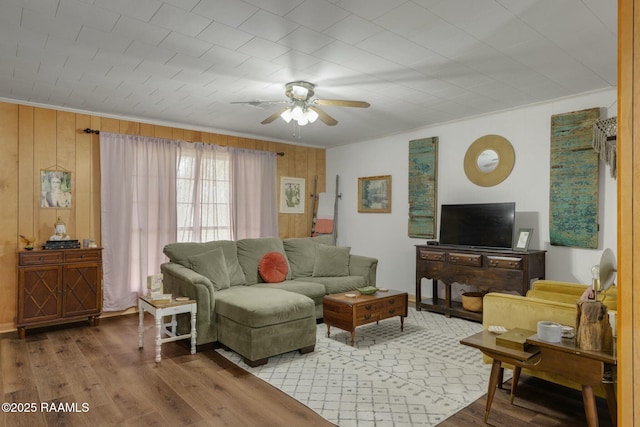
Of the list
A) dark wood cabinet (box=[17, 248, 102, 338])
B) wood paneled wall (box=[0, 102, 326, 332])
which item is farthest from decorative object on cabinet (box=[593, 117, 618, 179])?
dark wood cabinet (box=[17, 248, 102, 338])

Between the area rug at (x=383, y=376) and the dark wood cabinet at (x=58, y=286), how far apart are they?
1917 mm

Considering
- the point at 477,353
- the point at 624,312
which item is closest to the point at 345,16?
the point at 624,312

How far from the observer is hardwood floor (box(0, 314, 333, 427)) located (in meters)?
2.42

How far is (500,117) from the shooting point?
4.73 meters

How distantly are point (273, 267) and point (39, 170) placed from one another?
295cm

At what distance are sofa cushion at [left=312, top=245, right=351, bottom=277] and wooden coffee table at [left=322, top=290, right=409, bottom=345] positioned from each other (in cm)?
85

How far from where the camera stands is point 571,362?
2072mm

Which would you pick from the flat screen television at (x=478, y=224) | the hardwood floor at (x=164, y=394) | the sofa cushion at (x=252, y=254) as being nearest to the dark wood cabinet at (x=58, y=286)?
the hardwood floor at (x=164, y=394)

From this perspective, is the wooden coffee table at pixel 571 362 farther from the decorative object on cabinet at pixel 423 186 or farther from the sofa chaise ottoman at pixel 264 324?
the decorative object on cabinet at pixel 423 186

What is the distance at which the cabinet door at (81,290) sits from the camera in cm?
423

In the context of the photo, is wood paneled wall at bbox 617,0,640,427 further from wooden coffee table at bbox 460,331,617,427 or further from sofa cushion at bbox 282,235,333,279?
sofa cushion at bbox 282,235,333,279

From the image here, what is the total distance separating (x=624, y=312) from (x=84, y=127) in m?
5.40

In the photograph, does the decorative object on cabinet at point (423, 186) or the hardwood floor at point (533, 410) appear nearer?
the hardwood floor at point (533, 410)

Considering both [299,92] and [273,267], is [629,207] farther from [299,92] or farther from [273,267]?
[273,267]
